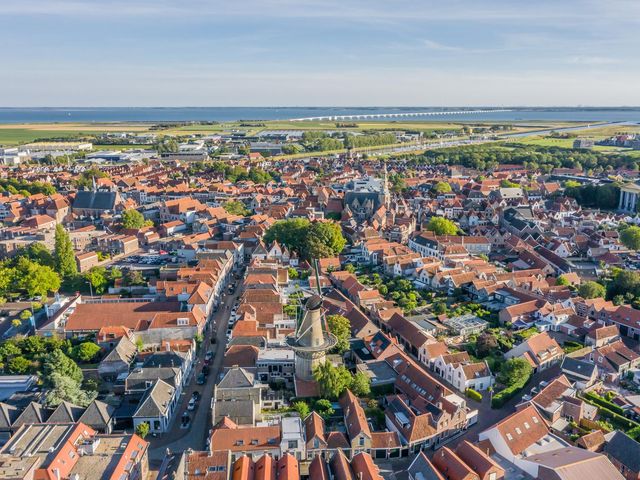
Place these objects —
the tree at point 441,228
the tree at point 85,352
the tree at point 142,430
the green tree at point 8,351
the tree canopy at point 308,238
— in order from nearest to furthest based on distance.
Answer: the tree at point 142,430, the tree at point 85,352, the green tree at point 8,351, the tree canopy at point 308,238, the tree at point 441,228

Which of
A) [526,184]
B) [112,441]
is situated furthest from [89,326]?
[526,184]

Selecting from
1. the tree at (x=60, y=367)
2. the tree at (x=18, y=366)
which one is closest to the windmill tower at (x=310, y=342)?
the tree at (x=60, y=367)

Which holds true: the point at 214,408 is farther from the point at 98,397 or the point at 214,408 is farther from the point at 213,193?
the point at 213,193

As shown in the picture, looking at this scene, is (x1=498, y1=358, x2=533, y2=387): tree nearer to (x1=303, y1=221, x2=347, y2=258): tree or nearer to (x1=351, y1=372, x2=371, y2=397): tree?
(x1=351, y1=372, x2=371, y2=397): tree

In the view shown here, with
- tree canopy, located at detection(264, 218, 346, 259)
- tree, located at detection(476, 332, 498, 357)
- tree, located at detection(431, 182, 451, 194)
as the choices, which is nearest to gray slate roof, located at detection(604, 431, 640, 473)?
tree, located at detection(476, 332, 498, 357)

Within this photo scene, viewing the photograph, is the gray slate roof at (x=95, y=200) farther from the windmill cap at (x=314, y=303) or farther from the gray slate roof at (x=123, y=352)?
the windmill cap at (x=314, y=303)
